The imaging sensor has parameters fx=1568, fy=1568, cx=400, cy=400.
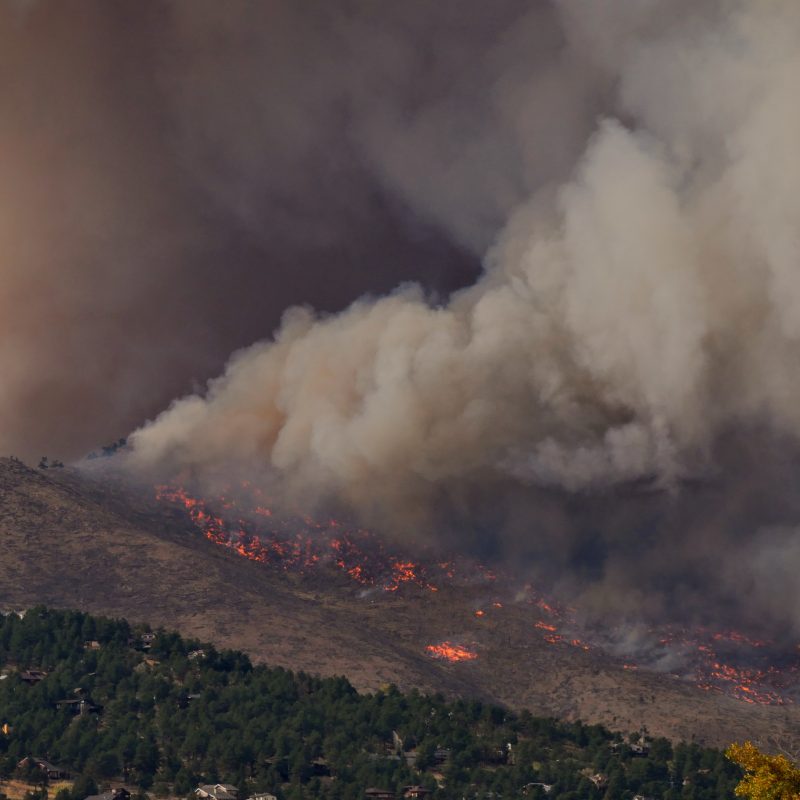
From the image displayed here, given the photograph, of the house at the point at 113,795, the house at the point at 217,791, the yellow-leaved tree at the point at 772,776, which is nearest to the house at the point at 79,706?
the house at the point at 113,795

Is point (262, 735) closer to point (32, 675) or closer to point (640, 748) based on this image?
point (32, 675)

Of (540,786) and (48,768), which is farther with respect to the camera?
(540,786)

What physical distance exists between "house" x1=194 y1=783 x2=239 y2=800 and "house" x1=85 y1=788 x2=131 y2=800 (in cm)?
592

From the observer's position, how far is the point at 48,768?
137625mm

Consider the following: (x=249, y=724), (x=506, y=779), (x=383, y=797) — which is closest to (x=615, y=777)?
(x=506, y=779)

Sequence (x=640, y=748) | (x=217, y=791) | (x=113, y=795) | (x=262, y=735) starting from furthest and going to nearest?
1. (x=640, y=748)
2. (x=262, y=735)
3. (x=217, y=791)
4. (x=113, y=795)

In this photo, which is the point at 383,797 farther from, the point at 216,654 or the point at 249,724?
the point at 216,654

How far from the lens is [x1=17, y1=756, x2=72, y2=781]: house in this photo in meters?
136

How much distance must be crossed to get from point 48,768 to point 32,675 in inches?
1002

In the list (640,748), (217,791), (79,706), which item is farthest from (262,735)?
(640,748)

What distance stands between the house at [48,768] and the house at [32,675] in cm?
2022

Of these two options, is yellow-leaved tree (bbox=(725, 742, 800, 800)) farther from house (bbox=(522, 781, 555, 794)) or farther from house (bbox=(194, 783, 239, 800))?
house (bbox=(522, 781, 555, 794))

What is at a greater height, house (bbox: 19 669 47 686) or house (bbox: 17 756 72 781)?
house (bbox: 19 669 47 686)

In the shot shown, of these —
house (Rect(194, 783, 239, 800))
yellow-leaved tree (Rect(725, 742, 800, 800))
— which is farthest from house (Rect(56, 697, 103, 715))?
yellow-leaved tree (Rect(725, 742, 800, 800))
